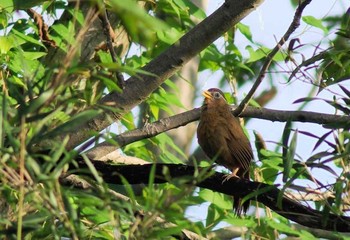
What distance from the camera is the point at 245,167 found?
22.5 ft

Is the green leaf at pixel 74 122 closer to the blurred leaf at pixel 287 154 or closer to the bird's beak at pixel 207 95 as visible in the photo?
the blurred leaf at pixel 287 154

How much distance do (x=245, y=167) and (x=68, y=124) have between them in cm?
363

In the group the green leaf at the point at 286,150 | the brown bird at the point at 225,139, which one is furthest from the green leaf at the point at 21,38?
the green leaf at the point at 286,150

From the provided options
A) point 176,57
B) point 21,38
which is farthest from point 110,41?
point 21,38

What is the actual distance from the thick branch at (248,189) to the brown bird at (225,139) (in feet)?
6.57

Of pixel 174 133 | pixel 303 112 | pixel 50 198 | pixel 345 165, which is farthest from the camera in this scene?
pixel 174 133

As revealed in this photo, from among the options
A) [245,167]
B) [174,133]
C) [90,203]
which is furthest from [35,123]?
[174,133]

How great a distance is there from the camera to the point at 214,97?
750cm

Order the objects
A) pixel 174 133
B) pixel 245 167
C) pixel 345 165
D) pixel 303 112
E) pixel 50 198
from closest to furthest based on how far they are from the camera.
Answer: pixel 50 198 < pixel 345 165 < pixel 303 112 < pixel 245 167 < pixel 174 133

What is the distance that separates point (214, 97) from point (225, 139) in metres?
0.58

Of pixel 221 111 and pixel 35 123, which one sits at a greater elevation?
pixel 221 111

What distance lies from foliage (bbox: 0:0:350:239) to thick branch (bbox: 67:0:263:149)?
0.14m

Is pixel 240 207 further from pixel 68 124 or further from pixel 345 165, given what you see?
pixel 68 124

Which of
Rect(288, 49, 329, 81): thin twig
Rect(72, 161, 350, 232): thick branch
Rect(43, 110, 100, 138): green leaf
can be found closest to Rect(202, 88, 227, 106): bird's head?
Rect(72, 161, 350, 232): thick branch
